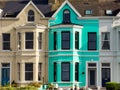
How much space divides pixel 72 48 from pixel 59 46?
1.41 meters

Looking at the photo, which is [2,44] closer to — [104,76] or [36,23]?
[36,23]

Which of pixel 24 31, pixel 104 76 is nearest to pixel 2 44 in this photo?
pixel 24 31

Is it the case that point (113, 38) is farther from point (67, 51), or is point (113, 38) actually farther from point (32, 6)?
point (32, 6)

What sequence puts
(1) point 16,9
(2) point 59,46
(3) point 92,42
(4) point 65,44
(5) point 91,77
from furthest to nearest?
(1) point 16,9, (5) point 91,77, (3) point 92,42, (4) point 65,44, (2) point 59,46

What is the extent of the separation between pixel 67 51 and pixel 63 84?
11.7 ft

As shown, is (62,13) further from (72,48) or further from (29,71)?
(29,71)

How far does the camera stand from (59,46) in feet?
205

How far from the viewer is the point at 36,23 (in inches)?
2507

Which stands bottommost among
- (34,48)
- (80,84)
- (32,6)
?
(80,84)

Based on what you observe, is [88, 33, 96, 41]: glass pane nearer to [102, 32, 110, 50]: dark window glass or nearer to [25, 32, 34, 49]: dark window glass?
[102, 32, 110, 50]: dark window glass

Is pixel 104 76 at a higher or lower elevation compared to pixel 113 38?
lower

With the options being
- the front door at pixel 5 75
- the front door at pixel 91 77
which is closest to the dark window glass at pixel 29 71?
the front door at pixel 5 75

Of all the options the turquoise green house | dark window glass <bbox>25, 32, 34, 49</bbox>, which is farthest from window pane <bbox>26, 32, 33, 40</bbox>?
the turquoise green house

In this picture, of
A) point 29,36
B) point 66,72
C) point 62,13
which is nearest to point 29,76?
point 66,72
